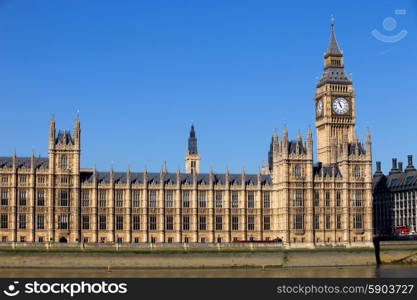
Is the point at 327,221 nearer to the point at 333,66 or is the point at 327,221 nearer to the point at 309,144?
the point at 309,144

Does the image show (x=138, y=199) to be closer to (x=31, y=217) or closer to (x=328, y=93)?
(x=31, y=217)

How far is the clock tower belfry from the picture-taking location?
176625mm

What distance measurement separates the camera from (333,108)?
177375mm

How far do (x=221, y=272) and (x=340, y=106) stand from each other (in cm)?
5689

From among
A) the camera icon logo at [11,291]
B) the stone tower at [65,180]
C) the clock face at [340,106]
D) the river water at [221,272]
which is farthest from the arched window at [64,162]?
the camera icon logo at [11,291]

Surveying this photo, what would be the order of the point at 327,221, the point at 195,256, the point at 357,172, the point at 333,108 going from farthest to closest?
the point at 333,108, the point at 357,172, the point at 327,221, the point at 195,256

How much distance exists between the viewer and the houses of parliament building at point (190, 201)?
497ft

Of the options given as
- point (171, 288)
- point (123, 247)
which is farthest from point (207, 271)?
point (171, 288)

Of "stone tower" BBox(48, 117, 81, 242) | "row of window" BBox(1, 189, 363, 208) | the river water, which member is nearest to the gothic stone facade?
"row of window" BBox(1, 189, 363, 208)

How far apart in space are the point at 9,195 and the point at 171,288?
253ft

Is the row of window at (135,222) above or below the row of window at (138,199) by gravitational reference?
below

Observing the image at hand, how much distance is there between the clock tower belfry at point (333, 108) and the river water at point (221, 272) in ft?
131

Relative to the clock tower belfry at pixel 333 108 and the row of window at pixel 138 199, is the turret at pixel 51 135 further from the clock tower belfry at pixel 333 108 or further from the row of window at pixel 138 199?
the clock tower belfry at pixel 333 108

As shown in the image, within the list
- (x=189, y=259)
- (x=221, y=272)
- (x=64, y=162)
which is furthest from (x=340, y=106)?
(x=221, y=272)
